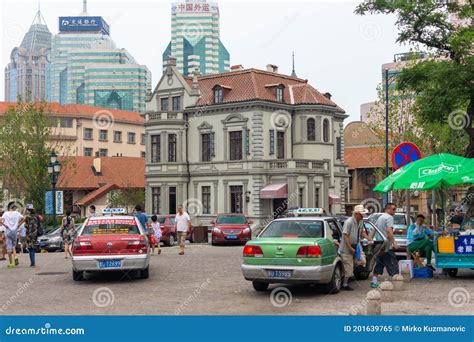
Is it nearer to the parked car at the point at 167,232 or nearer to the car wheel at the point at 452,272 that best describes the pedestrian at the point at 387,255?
the car wheel at the point at 452,272

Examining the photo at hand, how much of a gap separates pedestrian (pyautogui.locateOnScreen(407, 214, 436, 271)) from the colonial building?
2849cm

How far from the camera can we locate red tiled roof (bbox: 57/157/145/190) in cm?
6344

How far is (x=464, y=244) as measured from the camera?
14727 millimetres

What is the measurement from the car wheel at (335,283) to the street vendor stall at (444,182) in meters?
2.80

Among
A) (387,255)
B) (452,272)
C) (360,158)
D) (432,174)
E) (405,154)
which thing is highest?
(360,158)

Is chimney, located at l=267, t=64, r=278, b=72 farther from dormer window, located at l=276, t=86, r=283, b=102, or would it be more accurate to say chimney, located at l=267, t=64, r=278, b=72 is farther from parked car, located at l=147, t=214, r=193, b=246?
parked car, located at l=147, t=214, r=193, b=246

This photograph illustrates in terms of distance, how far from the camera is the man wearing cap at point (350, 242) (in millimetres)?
12938

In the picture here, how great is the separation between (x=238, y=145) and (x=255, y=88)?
4.34m

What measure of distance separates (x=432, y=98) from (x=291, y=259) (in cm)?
845

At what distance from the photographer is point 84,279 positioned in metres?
15.3

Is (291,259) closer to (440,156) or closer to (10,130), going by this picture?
(440,156)

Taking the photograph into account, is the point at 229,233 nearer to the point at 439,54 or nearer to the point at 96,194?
the point at 439,54

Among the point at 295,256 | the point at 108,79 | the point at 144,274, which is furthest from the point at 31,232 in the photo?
the point at 108,79

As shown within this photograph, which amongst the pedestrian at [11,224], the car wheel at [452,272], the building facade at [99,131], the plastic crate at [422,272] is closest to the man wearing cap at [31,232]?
the pedestrian at [11,224]
